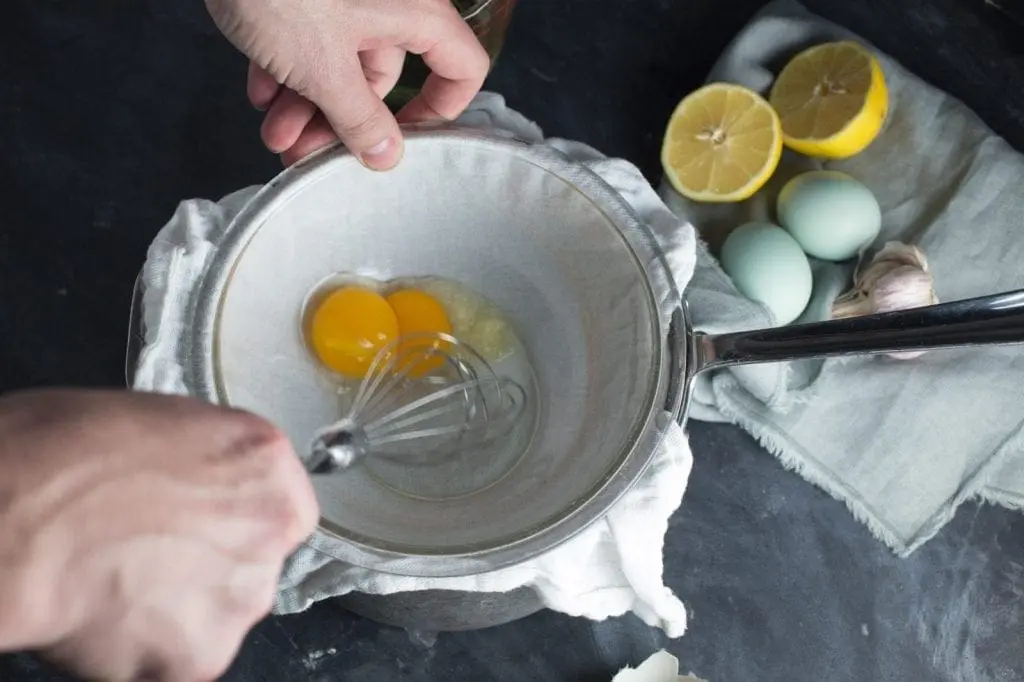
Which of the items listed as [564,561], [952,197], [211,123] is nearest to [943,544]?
[952,197]

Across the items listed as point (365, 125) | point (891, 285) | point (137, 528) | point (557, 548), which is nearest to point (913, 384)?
point (891, 285)

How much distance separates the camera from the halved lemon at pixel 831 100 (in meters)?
0.87

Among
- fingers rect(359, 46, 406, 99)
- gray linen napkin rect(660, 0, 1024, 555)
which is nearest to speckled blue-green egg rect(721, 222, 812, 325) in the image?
gray linen napkin rect(660, 0, 1024, 555)

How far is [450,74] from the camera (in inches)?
25.9


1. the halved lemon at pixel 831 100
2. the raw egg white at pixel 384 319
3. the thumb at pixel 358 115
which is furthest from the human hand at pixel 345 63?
the halved lemon at pixel 831 100

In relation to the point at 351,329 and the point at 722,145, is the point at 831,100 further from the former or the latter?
the point at 351,329

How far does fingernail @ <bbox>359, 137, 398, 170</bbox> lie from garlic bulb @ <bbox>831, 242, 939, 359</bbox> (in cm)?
44

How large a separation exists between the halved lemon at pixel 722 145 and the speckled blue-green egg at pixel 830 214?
4cm

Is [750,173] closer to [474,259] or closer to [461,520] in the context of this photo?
[474,259]

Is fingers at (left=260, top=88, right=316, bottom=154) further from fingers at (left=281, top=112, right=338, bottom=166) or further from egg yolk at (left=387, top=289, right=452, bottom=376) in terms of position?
egg yolk at (left=387, top=289, right=452, bottom=376)

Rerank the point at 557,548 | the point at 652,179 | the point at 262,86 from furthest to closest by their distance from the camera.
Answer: the point at 652,179
the point at 262,86
the point at 557,548

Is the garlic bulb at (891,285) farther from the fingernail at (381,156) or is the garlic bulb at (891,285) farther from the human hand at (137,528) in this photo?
the human hand at (137,528)

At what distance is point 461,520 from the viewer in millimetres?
599

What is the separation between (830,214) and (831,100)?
0.37ft
